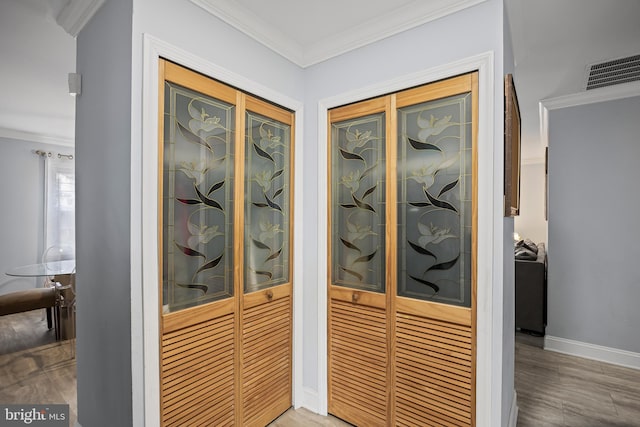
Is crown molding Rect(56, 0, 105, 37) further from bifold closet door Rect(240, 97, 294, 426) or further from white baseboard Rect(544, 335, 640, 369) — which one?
white baseboard Rect(544, 335, 640, 369)

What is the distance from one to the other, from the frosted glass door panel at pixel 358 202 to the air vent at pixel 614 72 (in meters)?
2.22

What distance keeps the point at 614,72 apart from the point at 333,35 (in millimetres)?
2619

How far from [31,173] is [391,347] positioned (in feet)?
20.0

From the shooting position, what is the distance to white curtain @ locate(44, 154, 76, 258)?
516 cm

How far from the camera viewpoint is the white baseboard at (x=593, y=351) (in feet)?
9.95

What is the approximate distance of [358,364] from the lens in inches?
85.1

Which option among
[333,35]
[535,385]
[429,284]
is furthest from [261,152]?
[535,385]

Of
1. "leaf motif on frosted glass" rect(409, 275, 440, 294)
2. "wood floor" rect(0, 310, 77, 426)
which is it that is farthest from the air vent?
"wood floor" rect(0, 310, 77, 426)

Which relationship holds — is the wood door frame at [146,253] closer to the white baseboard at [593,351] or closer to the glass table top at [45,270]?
the glass table top at [45,270]

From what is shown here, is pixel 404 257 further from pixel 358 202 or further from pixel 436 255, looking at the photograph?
pixel 358 202

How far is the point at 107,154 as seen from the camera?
5.33 feet

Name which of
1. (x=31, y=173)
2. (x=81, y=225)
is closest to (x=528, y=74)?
(x=81, y=225)

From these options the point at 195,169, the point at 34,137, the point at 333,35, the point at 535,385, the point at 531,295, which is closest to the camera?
the point at 195,169

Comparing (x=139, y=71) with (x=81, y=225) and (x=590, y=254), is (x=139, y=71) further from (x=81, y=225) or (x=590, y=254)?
(x=590, y=254)
